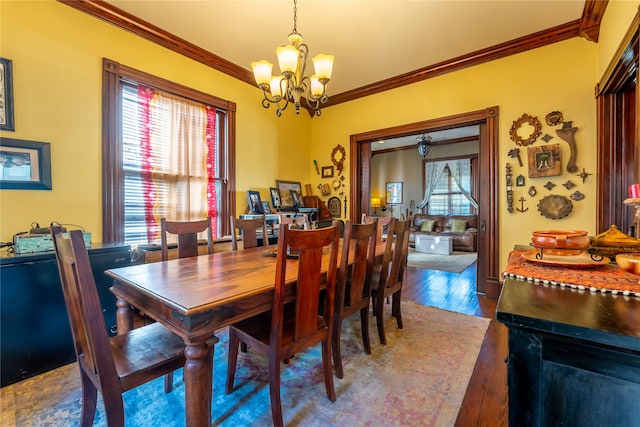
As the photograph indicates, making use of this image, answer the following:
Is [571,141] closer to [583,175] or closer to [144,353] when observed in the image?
[583,175]

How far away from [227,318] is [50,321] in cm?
164

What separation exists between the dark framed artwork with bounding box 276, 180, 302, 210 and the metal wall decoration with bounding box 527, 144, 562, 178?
10.1 feet

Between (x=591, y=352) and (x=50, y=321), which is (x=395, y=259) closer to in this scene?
(x=591, y=352)

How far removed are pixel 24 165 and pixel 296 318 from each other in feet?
7.89

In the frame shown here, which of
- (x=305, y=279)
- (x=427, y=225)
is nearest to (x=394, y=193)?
(x=427, y=225)

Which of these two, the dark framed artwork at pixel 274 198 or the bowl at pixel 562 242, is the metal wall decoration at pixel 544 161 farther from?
the dark framed artwork at pixel 274 198

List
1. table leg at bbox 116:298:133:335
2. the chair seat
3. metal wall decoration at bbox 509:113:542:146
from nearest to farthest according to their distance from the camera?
the chair seat < table leg at bbox 116:298:133:335 < metal wall decoration at bbox 509:113:542:146

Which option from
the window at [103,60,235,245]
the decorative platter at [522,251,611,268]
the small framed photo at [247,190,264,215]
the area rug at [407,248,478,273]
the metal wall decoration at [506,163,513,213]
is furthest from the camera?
the area rug at [407,248,478,273]

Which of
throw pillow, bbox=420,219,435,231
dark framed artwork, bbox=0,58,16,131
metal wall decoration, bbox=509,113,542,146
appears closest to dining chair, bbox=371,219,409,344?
metal wall decoration, bbox=509,113,542,146

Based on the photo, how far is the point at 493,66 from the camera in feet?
10.6

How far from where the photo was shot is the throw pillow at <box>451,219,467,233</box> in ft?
22.7

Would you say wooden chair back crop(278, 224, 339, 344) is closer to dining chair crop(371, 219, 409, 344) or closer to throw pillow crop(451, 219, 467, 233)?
dining chair crop(371, 219, 409, 344)

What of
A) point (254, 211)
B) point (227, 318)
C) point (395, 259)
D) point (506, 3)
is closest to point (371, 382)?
point (395, 259)

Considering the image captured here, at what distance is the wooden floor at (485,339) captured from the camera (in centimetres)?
149
